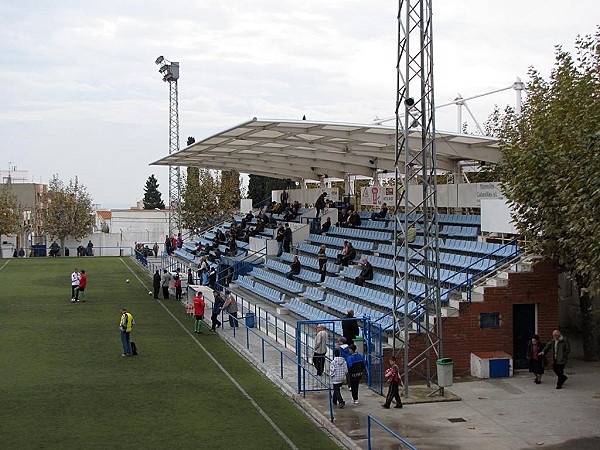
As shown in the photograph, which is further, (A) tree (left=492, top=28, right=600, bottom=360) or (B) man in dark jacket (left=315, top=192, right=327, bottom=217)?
(B) man in dark jacket (left=315, top=192, right=327, bottom=217)

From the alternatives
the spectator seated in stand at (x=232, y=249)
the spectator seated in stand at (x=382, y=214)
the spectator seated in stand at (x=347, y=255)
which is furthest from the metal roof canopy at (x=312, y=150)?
the spectator seated in stand at (x=232, y=249)

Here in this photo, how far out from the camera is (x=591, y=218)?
14094 millimetres

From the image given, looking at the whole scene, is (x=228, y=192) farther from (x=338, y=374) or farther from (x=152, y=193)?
(x=152, y=193)

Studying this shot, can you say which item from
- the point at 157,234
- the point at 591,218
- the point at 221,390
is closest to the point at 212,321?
the point at 221,390

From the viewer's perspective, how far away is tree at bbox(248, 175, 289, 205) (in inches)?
3135

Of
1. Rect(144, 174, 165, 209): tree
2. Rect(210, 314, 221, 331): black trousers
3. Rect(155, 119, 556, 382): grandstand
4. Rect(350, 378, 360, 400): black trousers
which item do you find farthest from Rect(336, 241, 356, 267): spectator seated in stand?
Rect(144, 174, 165, 209): tree

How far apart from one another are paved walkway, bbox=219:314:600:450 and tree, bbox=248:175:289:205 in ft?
196

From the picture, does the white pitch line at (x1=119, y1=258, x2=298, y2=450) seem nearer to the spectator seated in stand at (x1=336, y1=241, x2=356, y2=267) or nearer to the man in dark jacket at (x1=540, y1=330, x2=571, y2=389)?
the spectator seated in stand at (x1=336, y1=241, x2=356, y2=267)

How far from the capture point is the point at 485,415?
16.0 metres

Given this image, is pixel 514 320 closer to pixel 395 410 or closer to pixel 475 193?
pixel 395 410

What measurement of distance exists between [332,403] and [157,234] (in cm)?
5754

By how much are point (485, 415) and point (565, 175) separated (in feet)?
18.3

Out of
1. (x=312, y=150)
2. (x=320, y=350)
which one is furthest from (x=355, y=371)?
(x=312, y=150)

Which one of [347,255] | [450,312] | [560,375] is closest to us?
[560,375]
